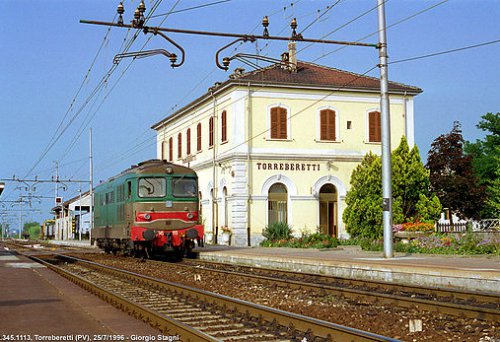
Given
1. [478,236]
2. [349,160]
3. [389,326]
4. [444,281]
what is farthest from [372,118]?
[389,326]

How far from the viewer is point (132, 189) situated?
81.1 feet

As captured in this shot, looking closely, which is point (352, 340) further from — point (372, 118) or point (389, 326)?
point (372, 118)

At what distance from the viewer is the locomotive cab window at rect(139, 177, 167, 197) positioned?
24.5 metres

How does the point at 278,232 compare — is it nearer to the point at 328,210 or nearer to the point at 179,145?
the point at 328,210

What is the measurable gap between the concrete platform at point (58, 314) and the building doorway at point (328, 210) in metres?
24.0

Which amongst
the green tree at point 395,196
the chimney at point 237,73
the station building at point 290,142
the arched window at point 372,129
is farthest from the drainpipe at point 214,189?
the arched window at point 372,129

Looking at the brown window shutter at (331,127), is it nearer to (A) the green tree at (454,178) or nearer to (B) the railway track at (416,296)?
(A) the green tree at (454,178)

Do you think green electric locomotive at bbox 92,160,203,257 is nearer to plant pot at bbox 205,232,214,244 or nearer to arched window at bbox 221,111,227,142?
arched window at bbox 221,111,227,142

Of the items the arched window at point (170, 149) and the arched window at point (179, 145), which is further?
the arched window at point (170, 149)

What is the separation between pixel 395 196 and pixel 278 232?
6268 millimetres

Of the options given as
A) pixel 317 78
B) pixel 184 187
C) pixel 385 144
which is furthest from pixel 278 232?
pixel 385 144

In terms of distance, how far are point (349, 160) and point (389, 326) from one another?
30728mm

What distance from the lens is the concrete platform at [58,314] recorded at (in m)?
9.13

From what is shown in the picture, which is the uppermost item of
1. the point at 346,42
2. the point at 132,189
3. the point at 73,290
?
the point at 346,42
